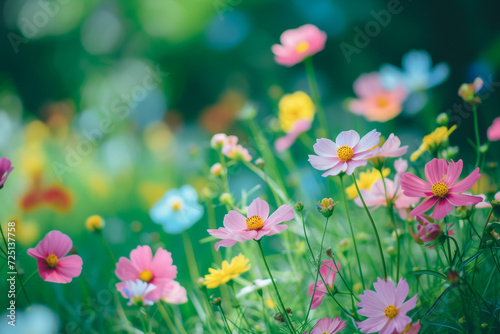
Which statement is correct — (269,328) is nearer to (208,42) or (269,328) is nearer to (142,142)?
(142,142)

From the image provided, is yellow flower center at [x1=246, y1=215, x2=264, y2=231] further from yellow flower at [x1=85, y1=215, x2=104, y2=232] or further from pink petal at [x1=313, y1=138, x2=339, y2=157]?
yellow flower at [x1=85, y1=215, x2=104, y2=232]

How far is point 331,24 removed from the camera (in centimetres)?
187

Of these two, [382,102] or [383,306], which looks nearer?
[383,306]

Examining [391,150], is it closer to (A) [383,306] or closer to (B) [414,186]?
(B) [414,186]

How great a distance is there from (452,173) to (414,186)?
46mm

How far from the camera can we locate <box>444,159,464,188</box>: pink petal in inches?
19.2

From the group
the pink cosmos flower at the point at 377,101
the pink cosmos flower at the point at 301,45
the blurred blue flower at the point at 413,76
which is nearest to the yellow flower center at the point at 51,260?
the pink cosmos flower at the point at 301,45

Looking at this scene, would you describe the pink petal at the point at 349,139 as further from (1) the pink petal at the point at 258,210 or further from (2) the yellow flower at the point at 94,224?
(2) the yellow flower at the point at 94,224

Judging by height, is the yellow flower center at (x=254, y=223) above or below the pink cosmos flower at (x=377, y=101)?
above

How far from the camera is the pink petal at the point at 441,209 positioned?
0.47 meters

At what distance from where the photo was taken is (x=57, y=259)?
0.58 meters

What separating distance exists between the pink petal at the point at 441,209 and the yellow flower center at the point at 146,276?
37 centimetres

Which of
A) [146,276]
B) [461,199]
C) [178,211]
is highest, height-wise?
[461,199]

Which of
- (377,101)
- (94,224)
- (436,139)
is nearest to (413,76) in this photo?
(377,101)
